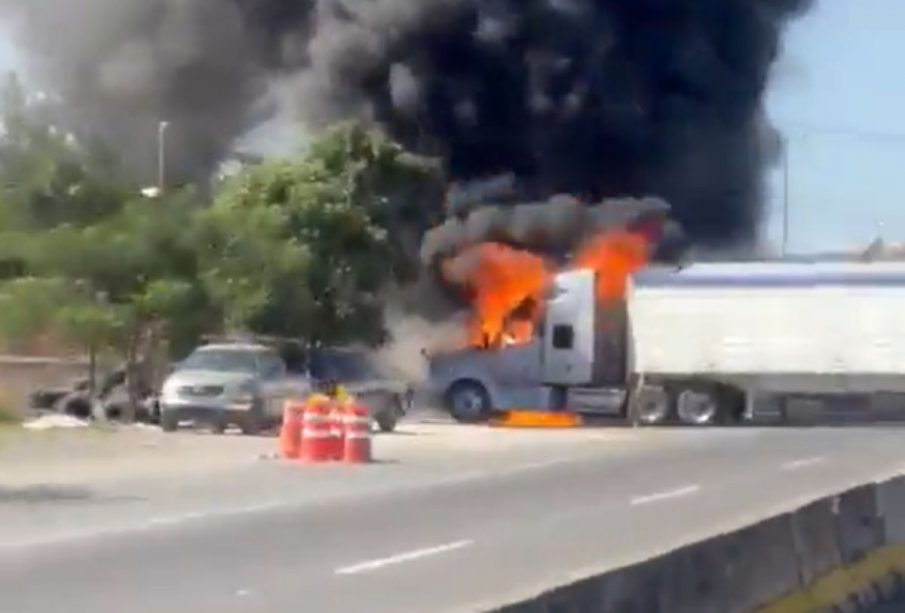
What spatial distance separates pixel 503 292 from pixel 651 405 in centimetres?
613

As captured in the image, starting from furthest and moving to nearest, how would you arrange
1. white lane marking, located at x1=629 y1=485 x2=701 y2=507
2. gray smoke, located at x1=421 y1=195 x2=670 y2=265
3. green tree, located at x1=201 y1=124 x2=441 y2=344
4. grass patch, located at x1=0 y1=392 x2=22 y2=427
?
gray smoke, located at x1=421 y1=195 x2=670 y2=265
green tree, located at x1=201 y1=124 x2=441 y2=344
grass patch, located at x1=0 y1=392 x2=22 y2=427
white lane marking, located at x1=629 y1=485 x2=701 y2=507

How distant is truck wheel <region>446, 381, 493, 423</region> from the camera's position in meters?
46.2

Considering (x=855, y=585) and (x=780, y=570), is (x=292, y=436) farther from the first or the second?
(x=780, y=570)

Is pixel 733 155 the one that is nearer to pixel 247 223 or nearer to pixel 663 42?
pixel 663 42

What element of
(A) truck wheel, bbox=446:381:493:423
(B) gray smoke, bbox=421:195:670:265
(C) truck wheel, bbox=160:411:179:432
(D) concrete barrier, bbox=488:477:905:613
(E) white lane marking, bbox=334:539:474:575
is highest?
(B) gray smoke, bbox=421:195:670:265

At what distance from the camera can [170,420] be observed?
1403 inches

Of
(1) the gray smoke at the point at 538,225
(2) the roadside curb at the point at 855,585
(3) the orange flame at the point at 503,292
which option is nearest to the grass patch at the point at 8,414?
(3) the orange flame at the point at 503,292

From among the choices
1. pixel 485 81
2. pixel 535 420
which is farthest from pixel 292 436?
pixel 485 81

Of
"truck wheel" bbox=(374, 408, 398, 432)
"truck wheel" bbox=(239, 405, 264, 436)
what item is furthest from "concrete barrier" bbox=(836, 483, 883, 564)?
"truck wheel" bbox=(374, 408, 398, 432)

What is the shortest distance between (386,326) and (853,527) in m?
34.0

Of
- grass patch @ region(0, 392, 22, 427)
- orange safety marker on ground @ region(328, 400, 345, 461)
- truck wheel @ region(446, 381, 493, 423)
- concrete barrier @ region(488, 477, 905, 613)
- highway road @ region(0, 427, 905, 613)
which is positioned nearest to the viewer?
concrete barrier @ region(488, 477, 905, 613)

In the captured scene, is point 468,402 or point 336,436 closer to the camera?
point 336,436

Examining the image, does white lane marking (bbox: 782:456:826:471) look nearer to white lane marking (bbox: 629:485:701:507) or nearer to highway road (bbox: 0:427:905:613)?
highway road (bbox: 0:427:905:613)

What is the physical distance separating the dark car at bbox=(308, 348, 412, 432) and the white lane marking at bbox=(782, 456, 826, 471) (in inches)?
367
